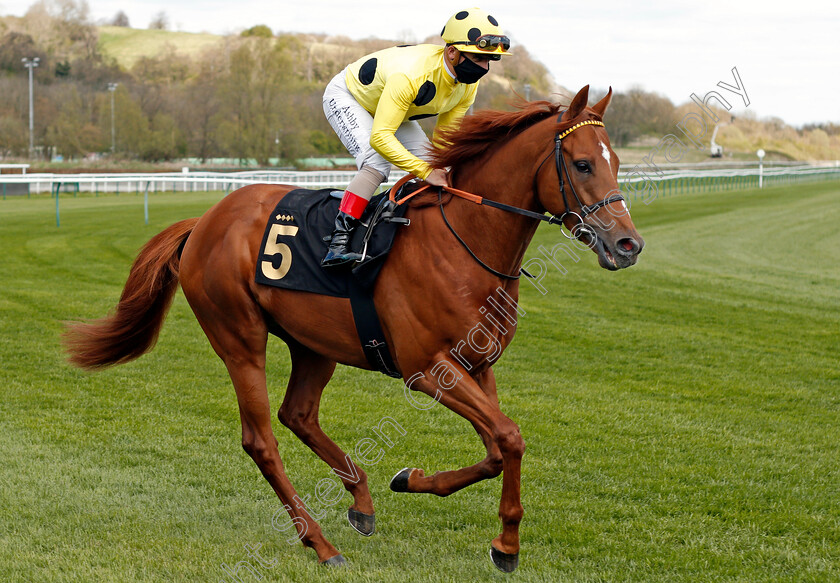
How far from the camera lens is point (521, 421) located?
5.59 meters

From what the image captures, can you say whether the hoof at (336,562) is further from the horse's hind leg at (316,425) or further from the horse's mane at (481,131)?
the horse's mane at (481,131)

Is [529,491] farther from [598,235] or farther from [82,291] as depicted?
[82,291]

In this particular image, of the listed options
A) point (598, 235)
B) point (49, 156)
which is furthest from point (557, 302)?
point (49, 156)

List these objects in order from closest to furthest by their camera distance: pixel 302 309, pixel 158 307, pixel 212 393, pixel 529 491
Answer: pixel 302 309 → pixel 529 491 → pixel 158 307 → pixel 212 393

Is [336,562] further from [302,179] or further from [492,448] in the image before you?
[302,179]

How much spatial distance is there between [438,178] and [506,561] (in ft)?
5.27

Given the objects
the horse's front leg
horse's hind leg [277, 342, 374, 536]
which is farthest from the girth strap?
horse's hind leg [277, 342, 374, 536]

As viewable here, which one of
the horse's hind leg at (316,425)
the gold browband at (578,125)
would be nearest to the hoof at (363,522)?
the horse's hind leg at (316,425)

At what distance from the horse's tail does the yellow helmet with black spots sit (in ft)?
6.05

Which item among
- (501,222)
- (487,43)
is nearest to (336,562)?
(501,222)

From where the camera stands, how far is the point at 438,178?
3.66m

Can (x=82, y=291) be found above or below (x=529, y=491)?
below

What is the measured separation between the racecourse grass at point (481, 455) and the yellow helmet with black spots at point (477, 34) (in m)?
0.87

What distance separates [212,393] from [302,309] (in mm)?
2563
